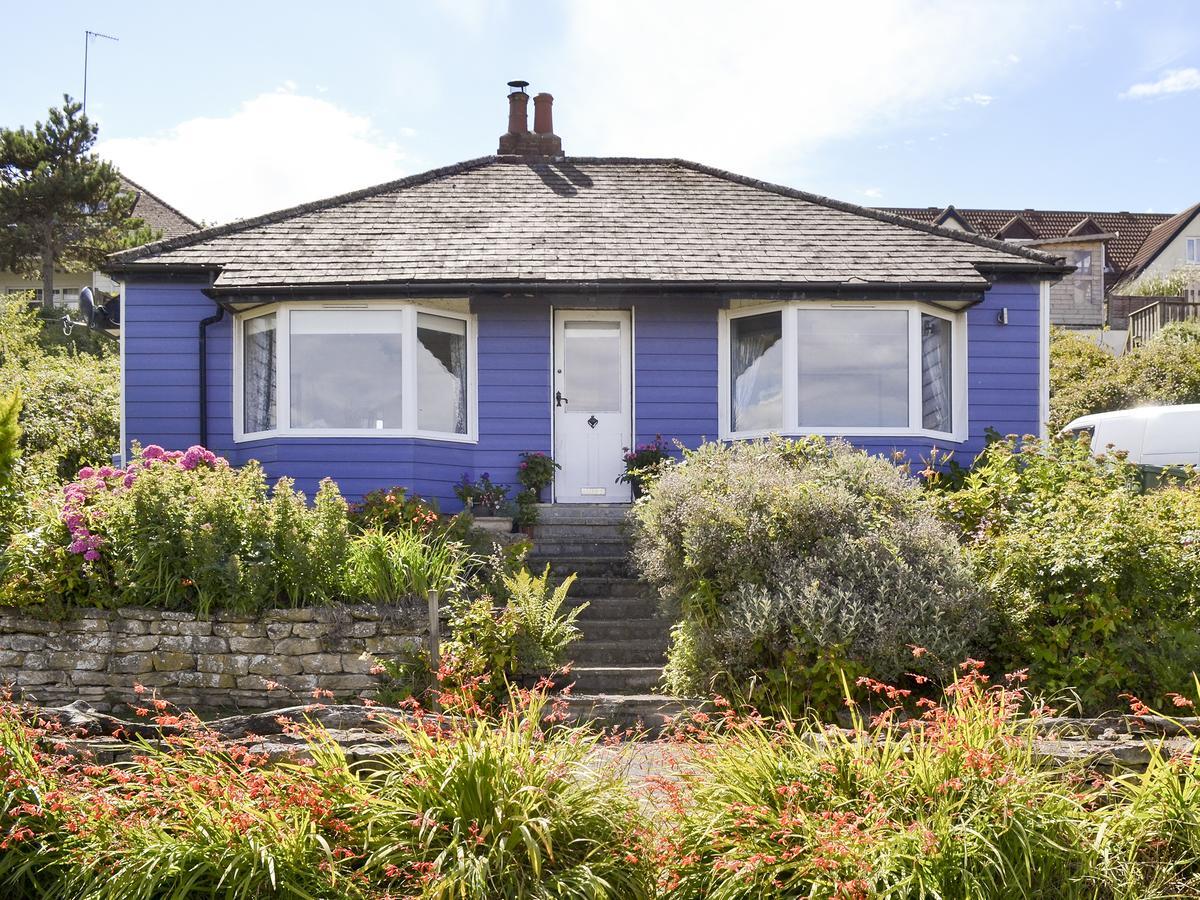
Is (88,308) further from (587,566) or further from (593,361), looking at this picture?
(587,566)

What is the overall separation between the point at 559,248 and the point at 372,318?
2.40 meters

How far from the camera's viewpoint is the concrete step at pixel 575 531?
1105 cm

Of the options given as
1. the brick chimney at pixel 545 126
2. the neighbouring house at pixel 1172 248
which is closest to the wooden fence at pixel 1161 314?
the neighbouring house at pixel 1172 248

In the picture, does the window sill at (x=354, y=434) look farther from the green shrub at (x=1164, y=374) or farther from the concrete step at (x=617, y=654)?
the green shrub at (x=1164, y=374)

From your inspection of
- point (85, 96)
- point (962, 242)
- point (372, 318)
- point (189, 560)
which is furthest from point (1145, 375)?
point (85, 96)

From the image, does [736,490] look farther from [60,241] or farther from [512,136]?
[60,241]

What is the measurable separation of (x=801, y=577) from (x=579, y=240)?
710cm

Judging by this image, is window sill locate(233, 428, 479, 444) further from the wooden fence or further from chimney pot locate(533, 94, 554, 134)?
the wooden fence

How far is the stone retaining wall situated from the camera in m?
7.94

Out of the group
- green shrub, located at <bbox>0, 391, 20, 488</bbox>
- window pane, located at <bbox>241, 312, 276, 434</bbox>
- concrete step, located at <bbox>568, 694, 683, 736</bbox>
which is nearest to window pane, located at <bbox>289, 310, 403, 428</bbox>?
window pane, located at <bbox>241, 312, 276, 434</bbox>

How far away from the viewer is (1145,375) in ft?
70.3

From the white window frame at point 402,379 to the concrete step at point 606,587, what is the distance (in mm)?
3109

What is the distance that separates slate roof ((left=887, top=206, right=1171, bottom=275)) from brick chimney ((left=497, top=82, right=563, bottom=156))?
20.2m

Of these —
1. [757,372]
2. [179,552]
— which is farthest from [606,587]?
[757,372]
